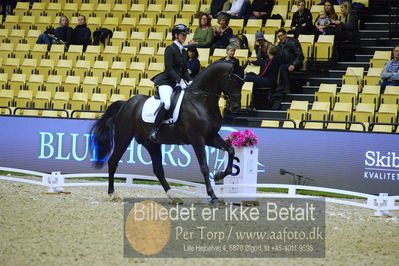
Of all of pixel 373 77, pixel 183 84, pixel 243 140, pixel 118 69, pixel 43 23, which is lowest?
pixel 243 140

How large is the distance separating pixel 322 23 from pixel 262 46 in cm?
180

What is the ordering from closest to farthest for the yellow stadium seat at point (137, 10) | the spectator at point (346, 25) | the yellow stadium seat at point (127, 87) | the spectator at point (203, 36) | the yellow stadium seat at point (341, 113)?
the yellow stadium seat at point (341, 113), the spectator at point (346, 25), the yellow stadium seat at point (127, 87), the spectator at point (203, 36), the yellow stadium seat at point (137, 10)

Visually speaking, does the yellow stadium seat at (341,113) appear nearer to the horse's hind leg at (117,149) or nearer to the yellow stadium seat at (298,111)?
the yellow stadium seat at (298,111)

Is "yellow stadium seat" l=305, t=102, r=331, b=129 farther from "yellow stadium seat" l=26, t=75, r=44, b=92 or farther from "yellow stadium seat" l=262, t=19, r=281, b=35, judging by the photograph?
"yellow stadium seat" l=26, t=75, r=44, b=92

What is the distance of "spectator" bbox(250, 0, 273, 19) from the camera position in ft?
61.4

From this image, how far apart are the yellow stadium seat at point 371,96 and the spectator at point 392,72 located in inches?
10.6

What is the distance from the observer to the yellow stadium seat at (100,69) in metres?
18.5

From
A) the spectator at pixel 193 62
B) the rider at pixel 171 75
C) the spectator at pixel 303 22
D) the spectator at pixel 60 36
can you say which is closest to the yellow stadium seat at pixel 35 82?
the spectator at pixel 60 36

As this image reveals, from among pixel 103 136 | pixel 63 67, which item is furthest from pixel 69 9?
pixel 103 136

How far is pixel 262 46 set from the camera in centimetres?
1650

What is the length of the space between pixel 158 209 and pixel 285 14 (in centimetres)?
967

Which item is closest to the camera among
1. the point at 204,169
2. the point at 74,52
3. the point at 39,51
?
the point at 204,169

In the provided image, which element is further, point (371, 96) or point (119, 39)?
point (119, 39)

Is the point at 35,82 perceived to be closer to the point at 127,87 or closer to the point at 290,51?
the point at 127,87
